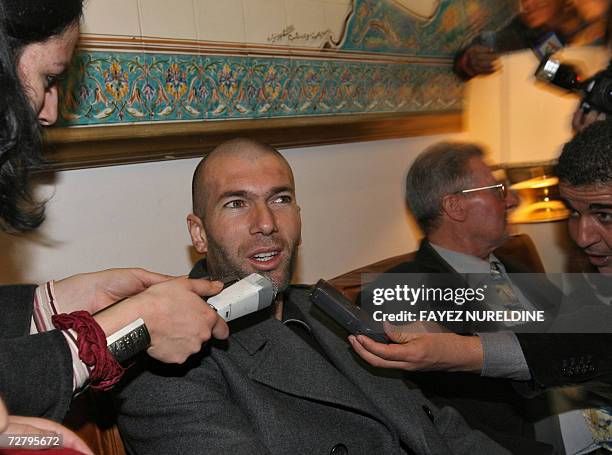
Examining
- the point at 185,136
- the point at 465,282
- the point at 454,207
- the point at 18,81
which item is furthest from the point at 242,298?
the point at 454,207

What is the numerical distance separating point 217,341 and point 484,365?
0.59 m

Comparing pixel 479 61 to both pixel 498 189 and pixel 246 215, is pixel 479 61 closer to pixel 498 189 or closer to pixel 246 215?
pixel 498 189

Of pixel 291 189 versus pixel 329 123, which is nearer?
pixel 291 189

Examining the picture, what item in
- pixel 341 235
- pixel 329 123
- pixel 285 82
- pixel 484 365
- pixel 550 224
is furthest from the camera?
pixel 550 224

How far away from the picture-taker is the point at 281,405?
1.15 m

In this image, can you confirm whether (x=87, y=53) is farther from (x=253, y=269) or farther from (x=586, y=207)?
(x=586, y=207)

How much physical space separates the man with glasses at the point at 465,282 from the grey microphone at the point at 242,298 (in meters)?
0.24

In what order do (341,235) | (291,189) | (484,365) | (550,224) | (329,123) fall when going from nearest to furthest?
(484,365)
(291,189)
(329,123)
(341,235)
(550,224)

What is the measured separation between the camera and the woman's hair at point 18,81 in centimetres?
88

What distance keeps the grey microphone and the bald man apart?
126 millimetres

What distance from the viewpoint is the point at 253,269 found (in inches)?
53.1

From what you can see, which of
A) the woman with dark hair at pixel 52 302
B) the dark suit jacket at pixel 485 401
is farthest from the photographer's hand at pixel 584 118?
the woman with dark hair at pixel 52 302

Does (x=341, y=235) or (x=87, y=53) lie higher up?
(x=87, y=53)

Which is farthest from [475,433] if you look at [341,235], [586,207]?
[341,235]
